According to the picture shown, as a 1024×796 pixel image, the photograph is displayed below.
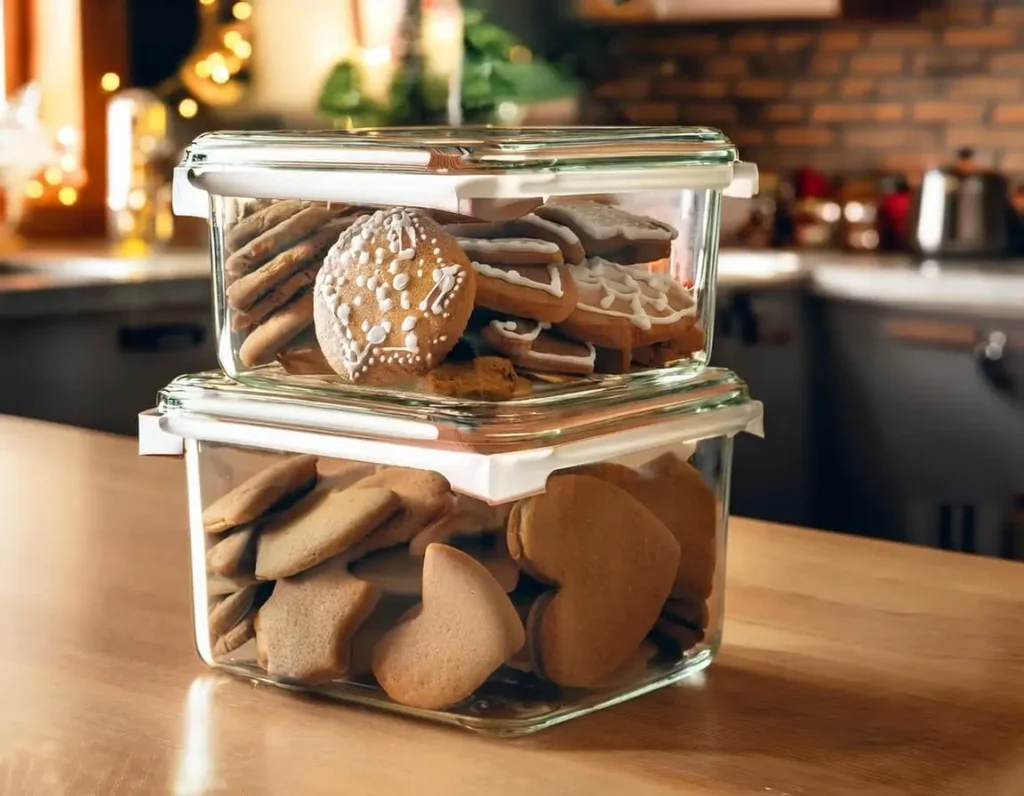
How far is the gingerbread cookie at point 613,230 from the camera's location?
621mm

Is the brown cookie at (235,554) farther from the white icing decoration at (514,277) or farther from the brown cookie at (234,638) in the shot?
the white icing decoration at (514,277)

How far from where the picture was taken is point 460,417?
0.58m

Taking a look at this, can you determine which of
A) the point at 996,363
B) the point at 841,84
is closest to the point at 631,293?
the point at 996,363

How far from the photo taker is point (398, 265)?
1.96ft

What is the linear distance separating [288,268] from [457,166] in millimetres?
99

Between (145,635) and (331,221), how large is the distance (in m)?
0.25

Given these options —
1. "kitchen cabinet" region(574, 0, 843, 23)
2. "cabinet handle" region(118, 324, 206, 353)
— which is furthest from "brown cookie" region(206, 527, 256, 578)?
"kitchen cabinet" region(574, 0, 843, 23)

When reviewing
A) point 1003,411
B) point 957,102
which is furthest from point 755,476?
point 957,102

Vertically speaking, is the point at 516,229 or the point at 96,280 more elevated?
the point at 516,229

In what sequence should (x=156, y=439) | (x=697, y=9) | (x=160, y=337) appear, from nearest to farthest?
(x=156, y=439)
(x=160, y=337)
(x=697, y=9)

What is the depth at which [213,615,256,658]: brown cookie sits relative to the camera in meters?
0.67

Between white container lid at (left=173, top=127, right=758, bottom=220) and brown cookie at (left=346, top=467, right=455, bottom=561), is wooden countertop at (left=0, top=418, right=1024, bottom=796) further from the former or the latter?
white container lid at (left=173, top=127, right=758, bottom=220)

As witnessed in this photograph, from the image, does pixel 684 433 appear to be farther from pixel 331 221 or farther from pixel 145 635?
pixel 145 635

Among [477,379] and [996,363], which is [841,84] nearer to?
[996,363]
